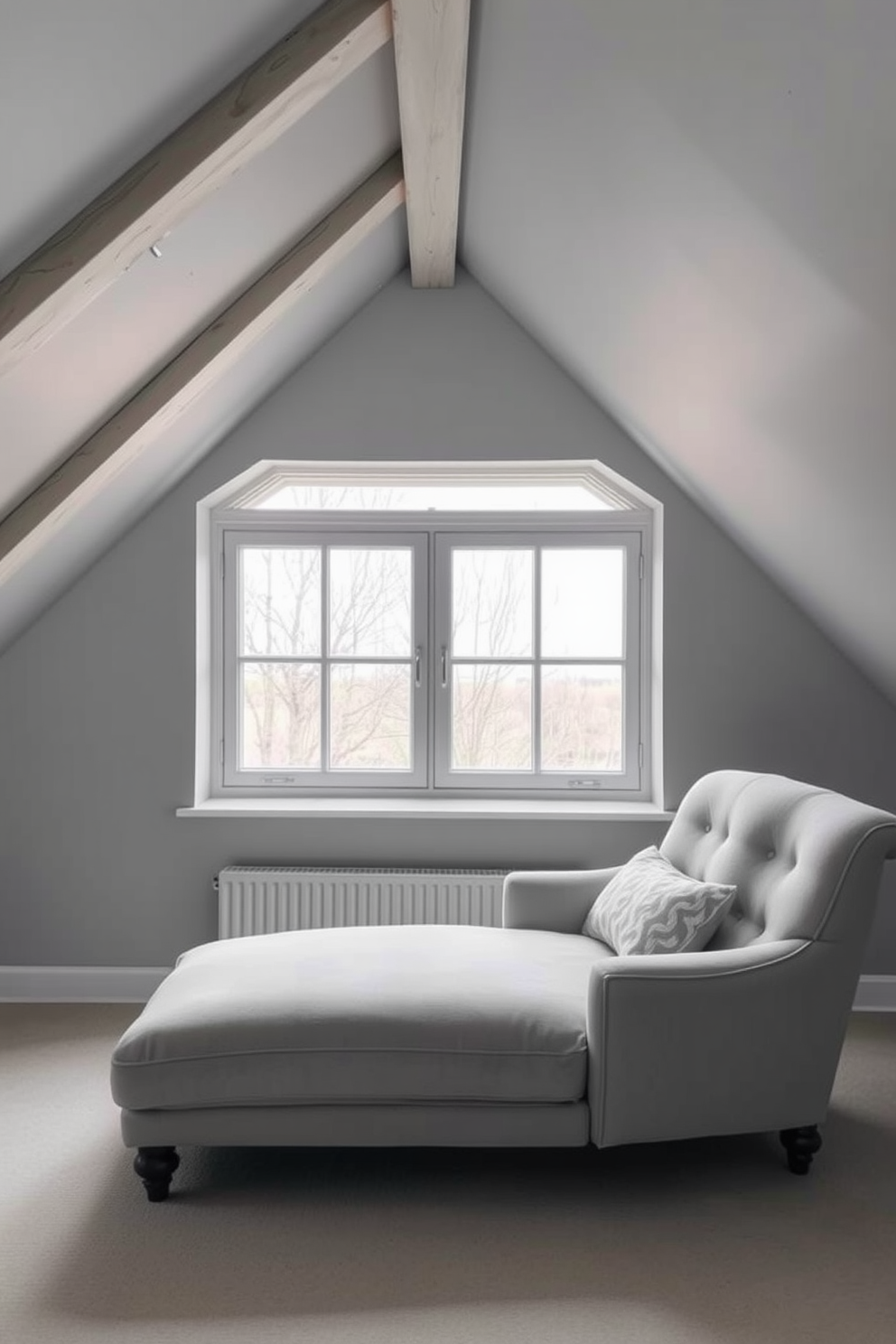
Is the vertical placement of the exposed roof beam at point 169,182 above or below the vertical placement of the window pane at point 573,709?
above

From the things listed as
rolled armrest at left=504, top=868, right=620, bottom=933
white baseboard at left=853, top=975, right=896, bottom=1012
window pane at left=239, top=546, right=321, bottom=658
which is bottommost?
white baseboard at left=853, top=975, right=896, bottom=1012

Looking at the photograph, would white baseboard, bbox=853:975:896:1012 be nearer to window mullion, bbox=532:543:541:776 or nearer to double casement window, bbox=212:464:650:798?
double casement window, bbox=212:464:650:798

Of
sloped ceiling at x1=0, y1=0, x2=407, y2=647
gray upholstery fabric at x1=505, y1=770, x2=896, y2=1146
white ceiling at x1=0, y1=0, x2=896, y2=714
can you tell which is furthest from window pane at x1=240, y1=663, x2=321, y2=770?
gray upholstery fabric at x1=505, y1=770, x2=896, y2=1146

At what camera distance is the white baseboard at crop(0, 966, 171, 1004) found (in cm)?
388

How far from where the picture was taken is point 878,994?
384 cm

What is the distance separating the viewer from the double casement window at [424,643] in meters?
4.12

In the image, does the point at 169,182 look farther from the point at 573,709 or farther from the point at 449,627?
the point at 573,709

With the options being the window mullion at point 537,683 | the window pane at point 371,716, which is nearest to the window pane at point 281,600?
the window pane at point 371,716

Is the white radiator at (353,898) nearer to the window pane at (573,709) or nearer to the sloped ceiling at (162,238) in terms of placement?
the window pane at (573,709)

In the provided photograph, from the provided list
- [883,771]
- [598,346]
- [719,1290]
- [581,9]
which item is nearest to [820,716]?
[883,771]

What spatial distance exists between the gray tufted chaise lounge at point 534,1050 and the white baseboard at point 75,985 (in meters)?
1.43

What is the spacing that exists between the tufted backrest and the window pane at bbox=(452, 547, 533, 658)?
3.69 ft

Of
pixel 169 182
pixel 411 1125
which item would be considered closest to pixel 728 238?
pixel 169 182

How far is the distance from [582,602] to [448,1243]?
240 cm
